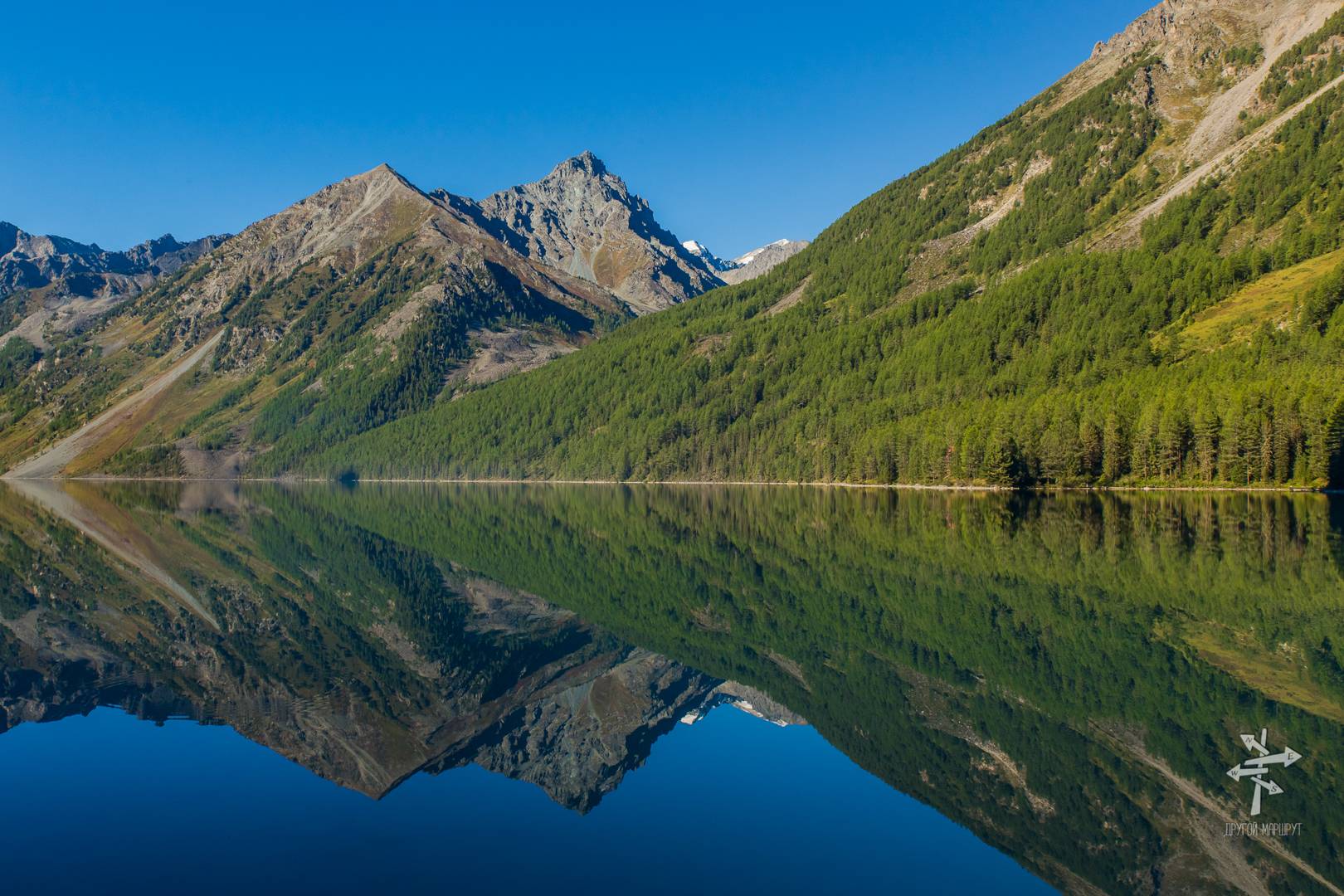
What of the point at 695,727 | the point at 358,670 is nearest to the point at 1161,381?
the point at 695,727

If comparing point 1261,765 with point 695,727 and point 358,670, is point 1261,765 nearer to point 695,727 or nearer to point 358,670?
point 695,727

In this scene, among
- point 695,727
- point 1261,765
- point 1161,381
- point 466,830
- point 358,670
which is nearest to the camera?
point 466,830

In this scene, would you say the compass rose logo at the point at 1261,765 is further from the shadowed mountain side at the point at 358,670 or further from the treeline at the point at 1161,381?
the treeline at the point at 1161,381

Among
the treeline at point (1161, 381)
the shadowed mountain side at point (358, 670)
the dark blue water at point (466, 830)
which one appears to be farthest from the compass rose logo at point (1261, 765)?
the treeline at point (1161, 381)

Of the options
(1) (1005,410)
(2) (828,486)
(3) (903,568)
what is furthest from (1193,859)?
(2) (828,486)

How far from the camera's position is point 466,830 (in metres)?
19.7

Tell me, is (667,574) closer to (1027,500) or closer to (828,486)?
(1027,500)

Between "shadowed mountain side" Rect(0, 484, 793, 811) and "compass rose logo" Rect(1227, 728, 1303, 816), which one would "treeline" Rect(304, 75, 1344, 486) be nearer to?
"shadowed mountain side" Rect(0, 484, 793, 811)

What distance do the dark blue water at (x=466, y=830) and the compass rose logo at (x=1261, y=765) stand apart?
6729mm

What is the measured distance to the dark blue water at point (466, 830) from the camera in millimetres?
17047

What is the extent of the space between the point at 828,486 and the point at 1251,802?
532ft

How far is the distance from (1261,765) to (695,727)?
15591 mm

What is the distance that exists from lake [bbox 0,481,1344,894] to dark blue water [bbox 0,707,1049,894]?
3.8 inches

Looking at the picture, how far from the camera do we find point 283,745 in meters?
25.6
